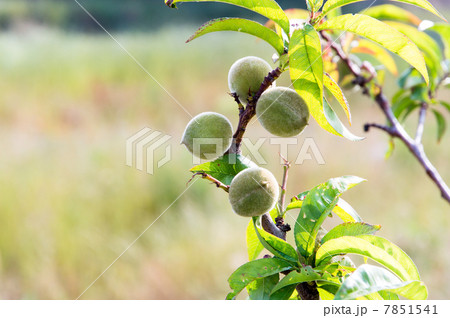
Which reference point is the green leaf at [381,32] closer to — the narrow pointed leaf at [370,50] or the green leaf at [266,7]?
the green leaf at [266,7]

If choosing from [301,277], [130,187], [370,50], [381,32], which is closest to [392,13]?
[370,50]

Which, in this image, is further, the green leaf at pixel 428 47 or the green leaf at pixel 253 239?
the green leaf at pixel 428 47

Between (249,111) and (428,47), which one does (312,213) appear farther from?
(428,47)

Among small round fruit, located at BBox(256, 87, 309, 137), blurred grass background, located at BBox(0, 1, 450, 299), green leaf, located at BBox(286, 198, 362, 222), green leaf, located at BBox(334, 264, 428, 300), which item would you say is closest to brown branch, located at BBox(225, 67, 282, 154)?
small round fruit, located at BBox(256, 87, 309, 137)

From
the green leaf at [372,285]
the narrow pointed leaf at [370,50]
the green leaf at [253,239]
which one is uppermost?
the narrow pointed leaf at [370,50]

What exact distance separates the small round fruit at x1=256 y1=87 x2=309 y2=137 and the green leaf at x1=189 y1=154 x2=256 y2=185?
2.7 inches

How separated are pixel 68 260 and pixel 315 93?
2956mm

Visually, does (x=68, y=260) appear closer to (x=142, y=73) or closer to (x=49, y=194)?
(x=49, y=194)

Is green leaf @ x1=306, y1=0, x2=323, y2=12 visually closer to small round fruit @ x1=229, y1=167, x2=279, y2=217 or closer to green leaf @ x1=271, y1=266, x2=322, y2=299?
small round fruit @ x1=229, y1=167, x2=279, y2=217

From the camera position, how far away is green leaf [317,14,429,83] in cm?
58

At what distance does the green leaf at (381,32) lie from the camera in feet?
1.92

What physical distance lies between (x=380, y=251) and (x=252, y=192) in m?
0.18

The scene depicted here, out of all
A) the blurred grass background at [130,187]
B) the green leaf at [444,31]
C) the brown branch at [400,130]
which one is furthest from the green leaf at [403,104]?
the blurred grass background at [130,187]

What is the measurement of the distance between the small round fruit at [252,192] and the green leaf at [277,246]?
3 cm
